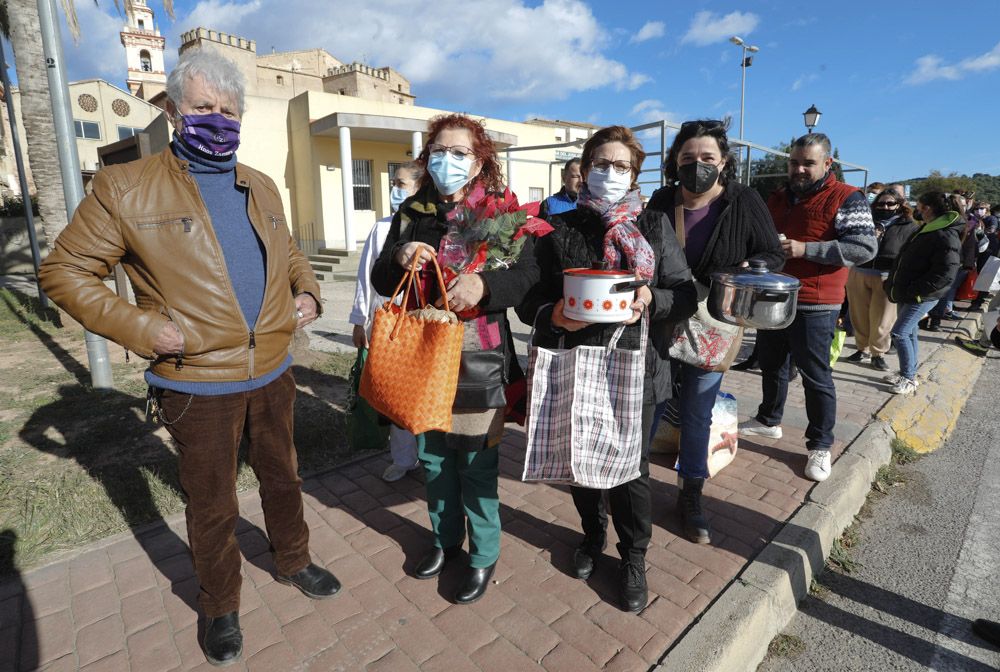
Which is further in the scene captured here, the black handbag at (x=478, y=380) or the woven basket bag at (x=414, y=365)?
the black handbag at (x=478, y=380)

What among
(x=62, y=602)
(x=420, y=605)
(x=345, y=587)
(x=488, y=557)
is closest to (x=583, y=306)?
(x=488, y=557)

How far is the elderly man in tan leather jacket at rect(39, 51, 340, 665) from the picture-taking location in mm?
1885

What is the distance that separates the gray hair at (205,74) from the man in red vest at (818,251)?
2950 mm

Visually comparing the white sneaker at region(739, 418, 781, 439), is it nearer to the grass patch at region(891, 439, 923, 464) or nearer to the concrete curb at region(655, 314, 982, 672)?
the concrete curb at region(655, 314, 982, 672)

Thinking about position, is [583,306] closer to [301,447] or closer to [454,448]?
[454,448]

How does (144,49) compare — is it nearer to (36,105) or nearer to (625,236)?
(36,105)

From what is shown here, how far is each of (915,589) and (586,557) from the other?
1.70 m

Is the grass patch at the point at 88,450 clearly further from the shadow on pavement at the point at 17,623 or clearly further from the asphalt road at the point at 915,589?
the asphalt road at the point at 915,589

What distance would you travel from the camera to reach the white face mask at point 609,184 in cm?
226

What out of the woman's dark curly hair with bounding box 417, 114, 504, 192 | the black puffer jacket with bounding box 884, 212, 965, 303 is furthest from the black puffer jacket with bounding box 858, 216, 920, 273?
the woman's dark curly hair with bounding box 417, 114, 504, 192

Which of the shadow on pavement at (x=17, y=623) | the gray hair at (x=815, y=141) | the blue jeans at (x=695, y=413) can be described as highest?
the gray hair at (x=815, y=141)

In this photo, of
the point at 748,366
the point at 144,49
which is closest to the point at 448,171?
the point at 748,366

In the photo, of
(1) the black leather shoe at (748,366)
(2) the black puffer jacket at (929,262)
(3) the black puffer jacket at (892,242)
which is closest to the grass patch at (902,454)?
(2) the black puffer jacket at (929,262)

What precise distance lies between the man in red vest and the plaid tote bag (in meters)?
1.74
